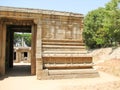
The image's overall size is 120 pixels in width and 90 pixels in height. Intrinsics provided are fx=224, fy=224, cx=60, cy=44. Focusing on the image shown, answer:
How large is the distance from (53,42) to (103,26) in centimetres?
1720

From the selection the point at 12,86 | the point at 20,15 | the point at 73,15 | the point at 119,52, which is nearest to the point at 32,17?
the point at 20,15

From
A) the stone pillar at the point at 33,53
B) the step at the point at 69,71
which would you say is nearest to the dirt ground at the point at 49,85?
the step at the point at 69,71

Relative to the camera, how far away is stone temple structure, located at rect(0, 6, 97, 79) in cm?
1250

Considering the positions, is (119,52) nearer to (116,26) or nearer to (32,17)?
(116,26)

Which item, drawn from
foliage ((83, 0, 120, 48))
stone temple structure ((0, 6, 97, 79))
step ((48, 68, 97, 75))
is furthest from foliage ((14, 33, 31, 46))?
step ((48, 68, 97, 75))

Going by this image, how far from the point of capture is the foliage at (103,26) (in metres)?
26.4

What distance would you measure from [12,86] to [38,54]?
270 centimetres

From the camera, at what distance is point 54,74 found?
40.0 ft

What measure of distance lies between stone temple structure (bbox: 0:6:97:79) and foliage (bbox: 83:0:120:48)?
13.2 metres

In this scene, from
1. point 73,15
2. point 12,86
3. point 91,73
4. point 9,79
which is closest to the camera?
point 12,86

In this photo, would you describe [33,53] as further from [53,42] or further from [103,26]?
[103,26]

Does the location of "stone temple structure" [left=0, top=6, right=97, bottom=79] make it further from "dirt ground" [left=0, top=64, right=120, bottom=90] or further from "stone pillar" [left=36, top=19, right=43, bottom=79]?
"dirt ground" [left=0, top=64, right=120, bottom=90]

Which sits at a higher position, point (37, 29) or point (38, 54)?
point (37, 29)

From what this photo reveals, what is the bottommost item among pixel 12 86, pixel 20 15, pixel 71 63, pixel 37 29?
pixel 12 86
